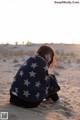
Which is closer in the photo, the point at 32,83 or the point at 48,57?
the point at 32,83

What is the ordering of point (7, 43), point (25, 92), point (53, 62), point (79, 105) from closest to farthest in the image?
point (25, 92)
point (53, 62)
point (79, 105)
point (7, 43)

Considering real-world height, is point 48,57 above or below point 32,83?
above

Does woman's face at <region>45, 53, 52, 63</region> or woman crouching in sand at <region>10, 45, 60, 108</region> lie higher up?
woman's face at <region>45, 53, 52, 63</region>

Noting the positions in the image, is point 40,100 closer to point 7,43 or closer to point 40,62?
point 40,62

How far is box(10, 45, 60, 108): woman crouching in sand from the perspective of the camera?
7.32 m

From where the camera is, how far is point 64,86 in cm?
1185

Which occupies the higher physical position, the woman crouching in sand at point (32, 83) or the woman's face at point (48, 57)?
the woman's face at point (48, 57)

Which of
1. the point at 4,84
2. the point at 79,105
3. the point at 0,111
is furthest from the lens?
the point at 4,84

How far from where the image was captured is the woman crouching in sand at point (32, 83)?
732cm

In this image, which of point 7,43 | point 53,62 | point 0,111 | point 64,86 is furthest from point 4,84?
point 7,43

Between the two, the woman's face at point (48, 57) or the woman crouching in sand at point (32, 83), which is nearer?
the woman crouching in sand at point (32, 83)

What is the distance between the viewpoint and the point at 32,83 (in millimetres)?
7359

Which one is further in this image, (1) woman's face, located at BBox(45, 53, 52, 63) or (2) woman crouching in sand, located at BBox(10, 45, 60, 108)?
(1) woman's face, located at BBox(45, 53, 52, 63)

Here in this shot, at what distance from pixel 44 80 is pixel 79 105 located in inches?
59.8
